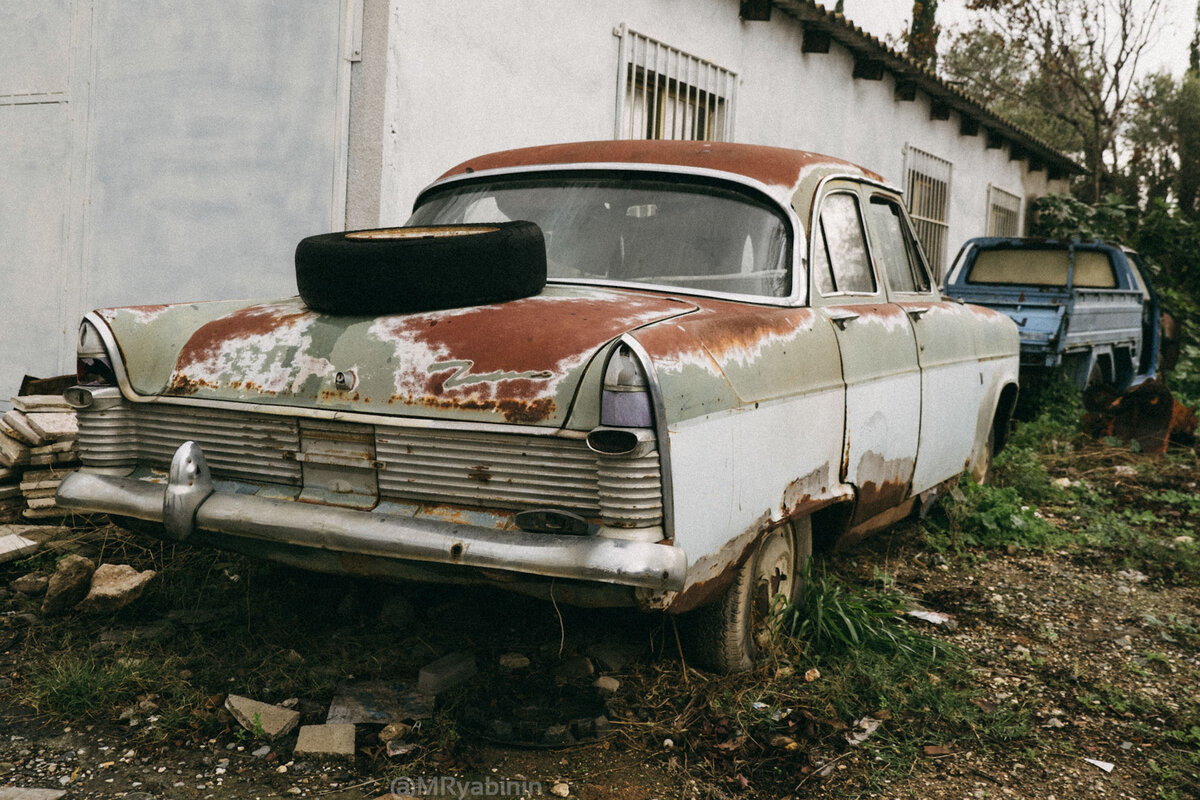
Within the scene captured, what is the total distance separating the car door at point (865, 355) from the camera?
11.7 feet

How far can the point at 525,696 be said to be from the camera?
9.78 feet

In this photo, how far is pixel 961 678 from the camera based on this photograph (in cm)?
343

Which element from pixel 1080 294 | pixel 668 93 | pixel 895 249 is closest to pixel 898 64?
pixel 1080 294

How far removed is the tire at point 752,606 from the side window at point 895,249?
1.34 m

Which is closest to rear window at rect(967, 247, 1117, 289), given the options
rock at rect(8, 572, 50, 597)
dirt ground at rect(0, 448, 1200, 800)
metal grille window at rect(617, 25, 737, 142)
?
metal grille window at rect(617, 25, 737, 142)

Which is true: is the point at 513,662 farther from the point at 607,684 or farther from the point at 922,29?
the point at 922,29

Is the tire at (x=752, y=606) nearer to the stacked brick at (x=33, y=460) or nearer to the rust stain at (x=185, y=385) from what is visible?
the rust stain at (x=185, y=385)

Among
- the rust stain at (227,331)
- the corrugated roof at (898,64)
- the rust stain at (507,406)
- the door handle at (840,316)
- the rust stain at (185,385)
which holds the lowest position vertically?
the rust stain at (185,385)

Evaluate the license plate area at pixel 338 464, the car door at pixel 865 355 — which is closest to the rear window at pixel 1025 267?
the car door at pixel 865 355

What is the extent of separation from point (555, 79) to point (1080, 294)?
476 centimetres

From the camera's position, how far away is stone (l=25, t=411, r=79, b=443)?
14.7 ft

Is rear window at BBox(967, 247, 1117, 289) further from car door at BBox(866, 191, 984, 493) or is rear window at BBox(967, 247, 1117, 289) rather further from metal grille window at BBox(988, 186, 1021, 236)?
metal grille window at BBox(988, 186, 1021, 236)

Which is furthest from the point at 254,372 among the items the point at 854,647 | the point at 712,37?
the point at 712,37

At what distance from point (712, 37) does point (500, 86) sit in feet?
9.62
